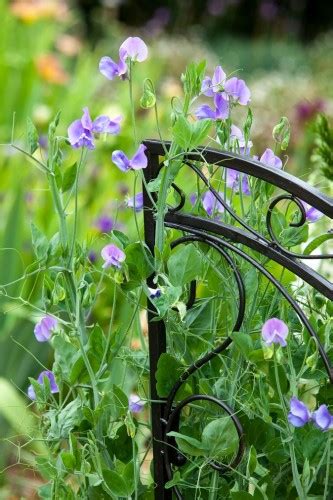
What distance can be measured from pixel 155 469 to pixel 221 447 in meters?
0.13

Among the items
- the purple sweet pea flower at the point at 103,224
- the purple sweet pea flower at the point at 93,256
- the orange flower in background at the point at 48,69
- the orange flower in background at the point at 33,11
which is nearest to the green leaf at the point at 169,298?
the purple sweet pea flower at the point at 93,256

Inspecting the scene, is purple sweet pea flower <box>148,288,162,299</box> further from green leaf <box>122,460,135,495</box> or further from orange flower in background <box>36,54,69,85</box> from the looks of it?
orange flower in background <box>36,54,69,85</box>

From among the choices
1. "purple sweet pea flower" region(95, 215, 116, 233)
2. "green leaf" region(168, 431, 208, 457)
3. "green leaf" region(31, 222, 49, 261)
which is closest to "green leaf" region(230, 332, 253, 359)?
"green leaf" region(168, 431, 208, 457)

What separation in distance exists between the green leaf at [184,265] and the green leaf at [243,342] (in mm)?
77

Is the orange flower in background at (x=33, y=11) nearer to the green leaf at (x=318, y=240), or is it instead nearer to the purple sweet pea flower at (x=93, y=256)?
the purple sweet pea flower at (x=93, y=256)

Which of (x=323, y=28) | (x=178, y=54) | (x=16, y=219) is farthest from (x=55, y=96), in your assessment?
→ (x=323, y=28)

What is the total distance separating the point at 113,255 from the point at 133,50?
0.20 metres

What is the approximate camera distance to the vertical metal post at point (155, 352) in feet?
3.06

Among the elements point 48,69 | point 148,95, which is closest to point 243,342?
point 148,95

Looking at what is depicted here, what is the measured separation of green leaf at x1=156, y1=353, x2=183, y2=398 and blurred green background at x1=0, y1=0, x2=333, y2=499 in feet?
0.45

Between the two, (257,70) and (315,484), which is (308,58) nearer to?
(257,70)

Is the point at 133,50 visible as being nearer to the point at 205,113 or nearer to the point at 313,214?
the point at 205,113

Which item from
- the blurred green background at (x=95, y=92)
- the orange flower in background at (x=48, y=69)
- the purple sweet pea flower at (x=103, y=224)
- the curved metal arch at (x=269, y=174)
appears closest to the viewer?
the curved metal arch at (x=269, y=174)

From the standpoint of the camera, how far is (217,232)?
88 centimetres
